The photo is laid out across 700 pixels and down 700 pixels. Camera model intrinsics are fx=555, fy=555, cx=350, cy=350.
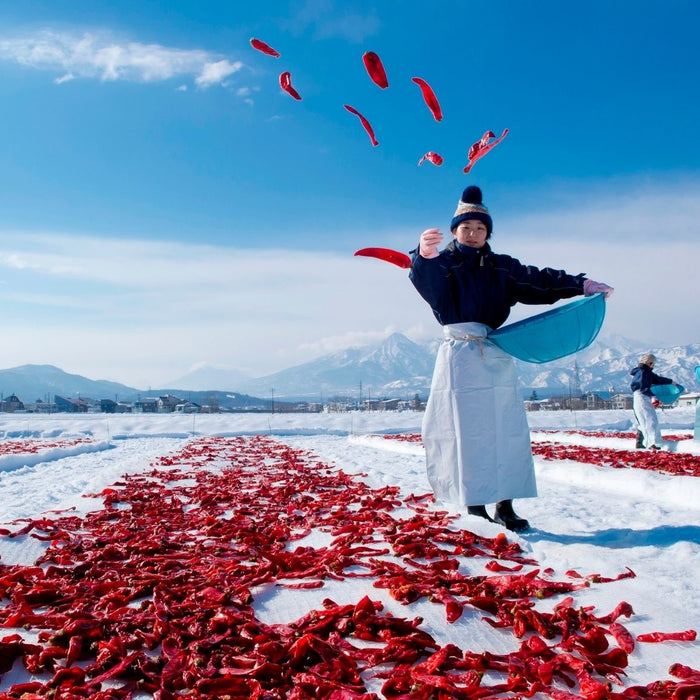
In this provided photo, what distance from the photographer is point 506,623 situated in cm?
273

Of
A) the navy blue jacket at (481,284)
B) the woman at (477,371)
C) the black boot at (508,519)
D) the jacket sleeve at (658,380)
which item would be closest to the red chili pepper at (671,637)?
the woman at (477,371)

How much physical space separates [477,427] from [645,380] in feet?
36.9

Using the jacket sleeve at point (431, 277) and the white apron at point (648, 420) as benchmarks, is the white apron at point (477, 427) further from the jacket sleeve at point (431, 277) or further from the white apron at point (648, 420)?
the white apron at point (648, 420)

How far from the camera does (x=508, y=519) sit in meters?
4.93

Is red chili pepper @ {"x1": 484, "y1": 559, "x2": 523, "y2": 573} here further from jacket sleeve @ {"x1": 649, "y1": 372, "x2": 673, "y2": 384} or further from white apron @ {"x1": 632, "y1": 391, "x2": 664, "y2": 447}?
jacket sleeve @ {"x1": 649, "y1": 372, "x2": 673, "y2": 384}

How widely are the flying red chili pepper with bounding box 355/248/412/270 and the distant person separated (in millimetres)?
10891

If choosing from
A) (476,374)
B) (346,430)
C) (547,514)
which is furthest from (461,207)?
(346,430)

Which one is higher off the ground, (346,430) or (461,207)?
(461,207)

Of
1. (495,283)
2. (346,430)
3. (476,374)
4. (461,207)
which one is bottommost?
(346,430)

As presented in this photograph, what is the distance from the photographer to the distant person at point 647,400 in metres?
13.8

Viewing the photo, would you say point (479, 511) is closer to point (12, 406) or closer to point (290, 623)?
point (290, 623)

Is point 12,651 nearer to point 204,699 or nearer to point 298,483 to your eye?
point 204,699

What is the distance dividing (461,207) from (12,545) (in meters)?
4.94

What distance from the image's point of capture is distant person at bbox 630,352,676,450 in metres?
13.8
